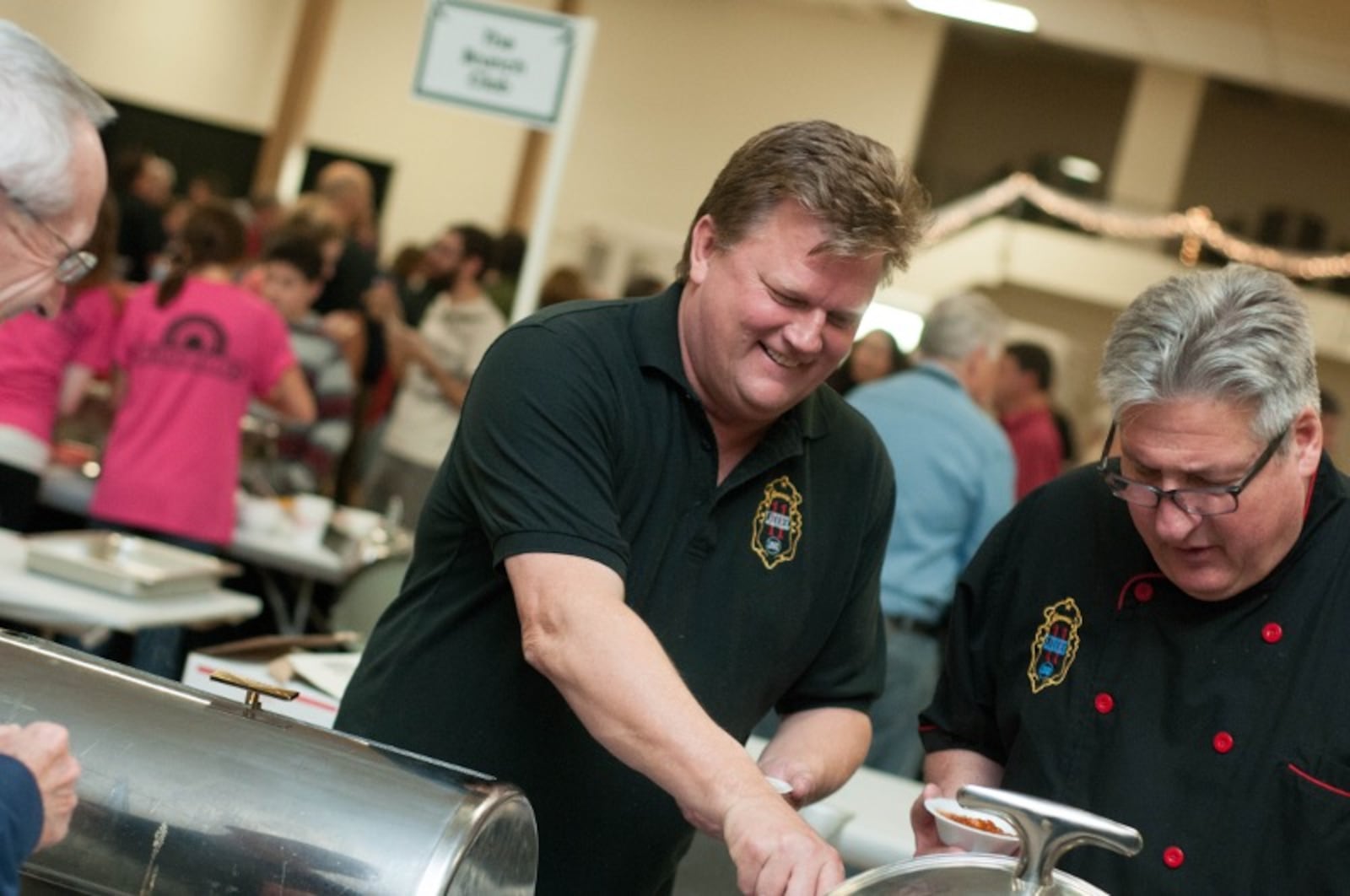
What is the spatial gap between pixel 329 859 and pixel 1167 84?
13.1m

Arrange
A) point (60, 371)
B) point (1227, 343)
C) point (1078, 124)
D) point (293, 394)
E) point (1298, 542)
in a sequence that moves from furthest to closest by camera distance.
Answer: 1. point (1078, 124)
2. point (293, 394)
3. point (60, 371)
4. point (1298, 542)
5. point (1227, 343)

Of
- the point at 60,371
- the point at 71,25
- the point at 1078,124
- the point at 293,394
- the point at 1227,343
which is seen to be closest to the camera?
the point at 1227,343

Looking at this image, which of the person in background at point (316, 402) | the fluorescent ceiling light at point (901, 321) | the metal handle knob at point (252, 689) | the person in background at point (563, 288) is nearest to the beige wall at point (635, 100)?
the fluorescent ceiling light at point (901, 321)

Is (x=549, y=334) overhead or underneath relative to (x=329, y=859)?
overhead

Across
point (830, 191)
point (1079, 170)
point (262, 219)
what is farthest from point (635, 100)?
point (830, 191)

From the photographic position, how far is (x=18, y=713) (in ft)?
→ 4.78

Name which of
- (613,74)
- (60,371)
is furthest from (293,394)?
(613,74)

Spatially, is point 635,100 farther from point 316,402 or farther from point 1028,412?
point 316,402

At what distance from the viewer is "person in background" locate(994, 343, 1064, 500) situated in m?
6.32

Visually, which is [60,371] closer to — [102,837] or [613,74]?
[102,837]

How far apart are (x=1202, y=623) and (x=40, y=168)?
114 cm

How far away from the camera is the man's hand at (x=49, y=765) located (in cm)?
132

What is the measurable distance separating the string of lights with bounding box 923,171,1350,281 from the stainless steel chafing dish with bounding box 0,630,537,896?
11730mm

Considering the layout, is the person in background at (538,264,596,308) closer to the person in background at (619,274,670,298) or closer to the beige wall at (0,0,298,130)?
the person in background at (619,274,670,298)
